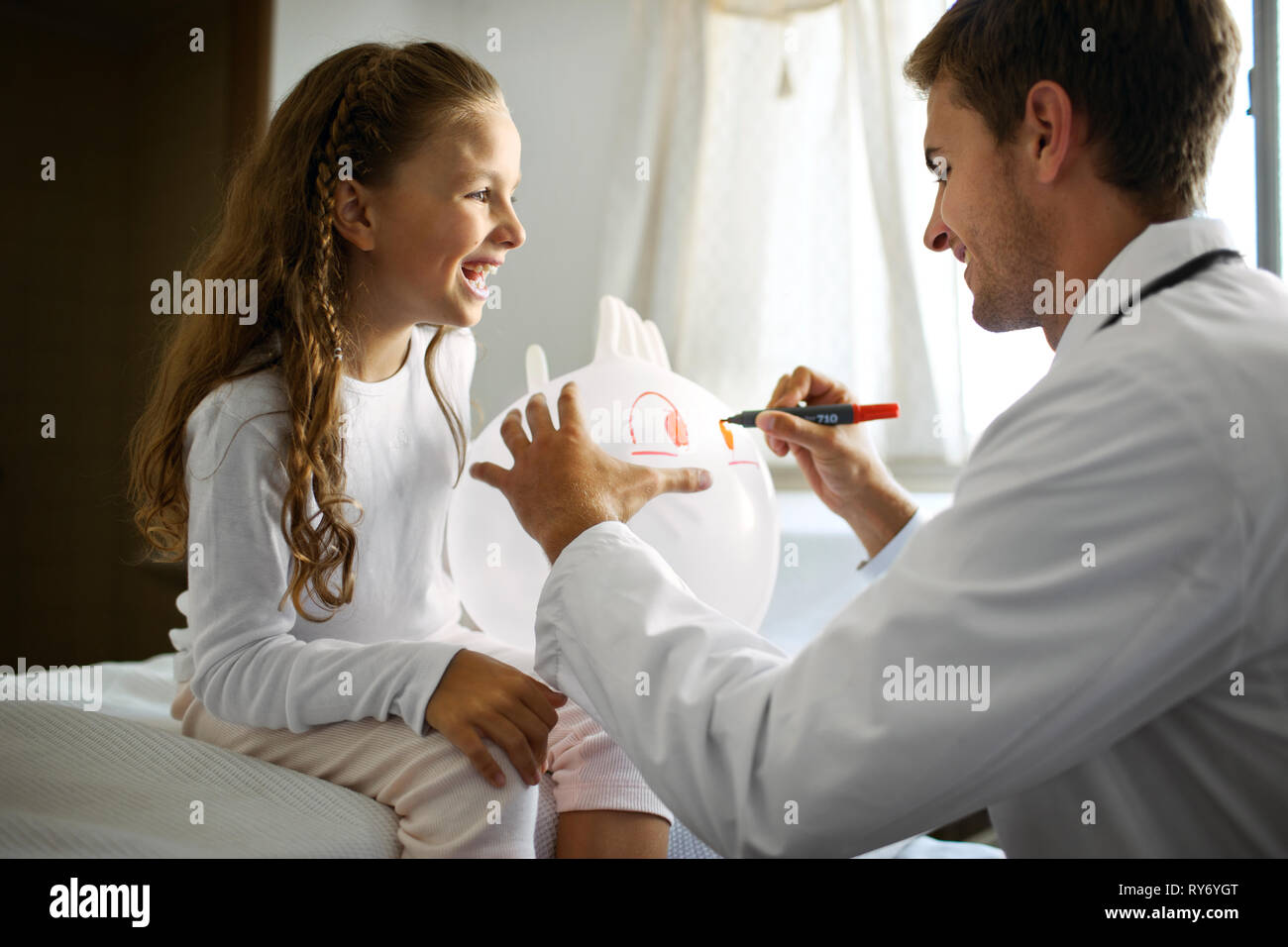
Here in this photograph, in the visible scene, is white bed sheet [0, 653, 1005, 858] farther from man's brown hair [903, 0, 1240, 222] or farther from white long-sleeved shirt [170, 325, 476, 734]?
man's brown hair [903, 0, 1240, 222]

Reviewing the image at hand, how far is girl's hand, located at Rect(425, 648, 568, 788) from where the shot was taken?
834 millimetres

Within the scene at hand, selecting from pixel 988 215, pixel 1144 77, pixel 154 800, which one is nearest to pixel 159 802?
pixel 154 800

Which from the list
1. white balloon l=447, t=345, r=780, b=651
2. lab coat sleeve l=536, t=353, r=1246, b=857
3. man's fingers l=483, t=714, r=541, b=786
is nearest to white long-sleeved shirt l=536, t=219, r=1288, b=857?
lab coat sleeve l=536, t=353, r=1246, b=857

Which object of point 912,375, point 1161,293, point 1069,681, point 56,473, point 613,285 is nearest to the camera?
point 1069,681

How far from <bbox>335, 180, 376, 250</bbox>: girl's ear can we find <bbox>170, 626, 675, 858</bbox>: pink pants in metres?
0.57

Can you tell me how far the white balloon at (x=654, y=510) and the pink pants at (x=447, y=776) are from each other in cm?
20

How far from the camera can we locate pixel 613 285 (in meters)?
2.18

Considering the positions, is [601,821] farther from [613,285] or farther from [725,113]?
[725,113]

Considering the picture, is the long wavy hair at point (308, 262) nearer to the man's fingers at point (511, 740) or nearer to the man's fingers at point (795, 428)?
the man's fingers at point (511, 740)

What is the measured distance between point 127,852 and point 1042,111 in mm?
985

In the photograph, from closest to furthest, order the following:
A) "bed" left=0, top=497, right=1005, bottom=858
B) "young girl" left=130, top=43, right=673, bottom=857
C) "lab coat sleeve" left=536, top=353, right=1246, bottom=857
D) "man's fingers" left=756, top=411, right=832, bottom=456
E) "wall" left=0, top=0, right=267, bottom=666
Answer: "lab coat sleeve" left=536, top=353, right=1246, bottom=857
"bed" left=0, top=497, right=1005, bottom=858
"young girl" left=130, top=43, right=673, bottom=857
"man's fingers" left=756, top=411, right=832, bottom=456
"wall" left=0, top=0, right=267, bottom=666

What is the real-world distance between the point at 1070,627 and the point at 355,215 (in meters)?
0.93

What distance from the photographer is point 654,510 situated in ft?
3.62
